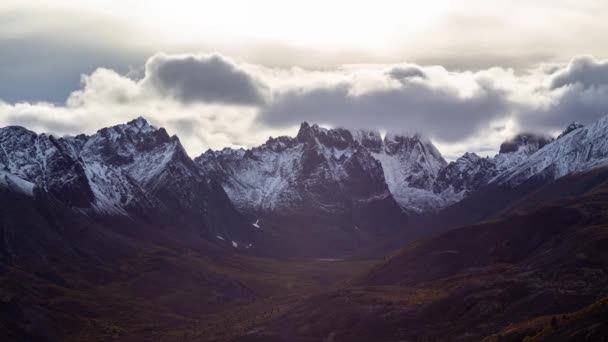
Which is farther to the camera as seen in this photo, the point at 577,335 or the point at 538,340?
the point at 538,340

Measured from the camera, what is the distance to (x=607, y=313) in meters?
172

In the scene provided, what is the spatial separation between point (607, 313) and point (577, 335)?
802 cm

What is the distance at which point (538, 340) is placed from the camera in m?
181

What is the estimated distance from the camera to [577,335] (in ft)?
552

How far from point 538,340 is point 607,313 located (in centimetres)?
1531

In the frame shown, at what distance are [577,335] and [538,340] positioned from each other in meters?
13.4
